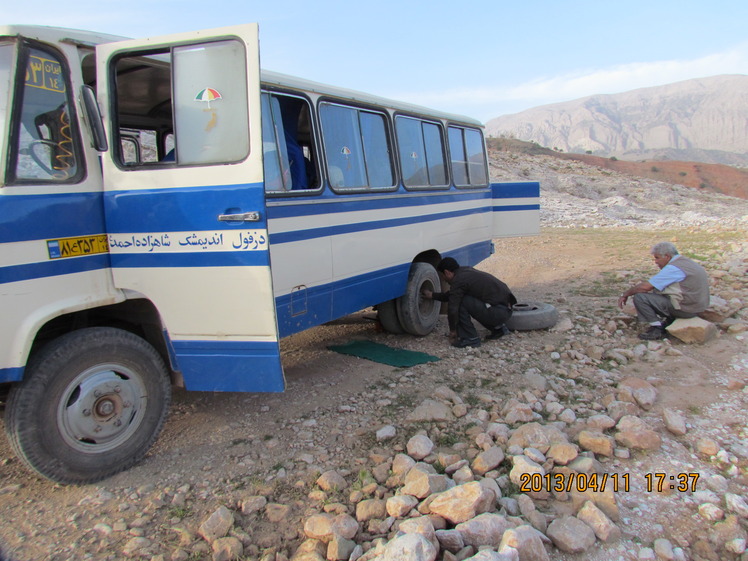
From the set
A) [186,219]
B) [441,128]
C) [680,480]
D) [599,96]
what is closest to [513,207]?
[441,128]

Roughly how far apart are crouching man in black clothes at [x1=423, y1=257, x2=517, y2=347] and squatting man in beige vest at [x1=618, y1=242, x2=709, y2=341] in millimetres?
1438

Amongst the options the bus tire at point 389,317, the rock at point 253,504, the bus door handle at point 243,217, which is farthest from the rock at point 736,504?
the bus tire at point 389,317

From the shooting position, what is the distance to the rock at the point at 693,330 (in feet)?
19.2

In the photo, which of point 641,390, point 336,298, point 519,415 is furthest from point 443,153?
point 519,415

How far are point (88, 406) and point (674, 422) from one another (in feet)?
13.1

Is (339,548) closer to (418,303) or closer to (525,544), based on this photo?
(525,544)

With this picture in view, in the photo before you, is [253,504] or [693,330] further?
[693,330]

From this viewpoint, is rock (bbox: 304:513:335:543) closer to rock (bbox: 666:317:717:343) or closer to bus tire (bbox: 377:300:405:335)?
bus tire (bbox: 377:300:405:335)

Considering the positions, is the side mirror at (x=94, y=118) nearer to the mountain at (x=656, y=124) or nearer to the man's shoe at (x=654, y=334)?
the man's shoe at (x=654, y=334)

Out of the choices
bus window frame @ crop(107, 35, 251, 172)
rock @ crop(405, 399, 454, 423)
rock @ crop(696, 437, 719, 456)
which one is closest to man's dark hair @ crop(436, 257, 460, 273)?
rock @ crop(405, 399, 454, 423)

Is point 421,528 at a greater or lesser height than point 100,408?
lesser

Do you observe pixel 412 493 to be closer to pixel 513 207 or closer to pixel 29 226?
pixel 29 226

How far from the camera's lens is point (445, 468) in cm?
351

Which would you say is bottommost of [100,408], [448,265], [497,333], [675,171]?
[497,333]
